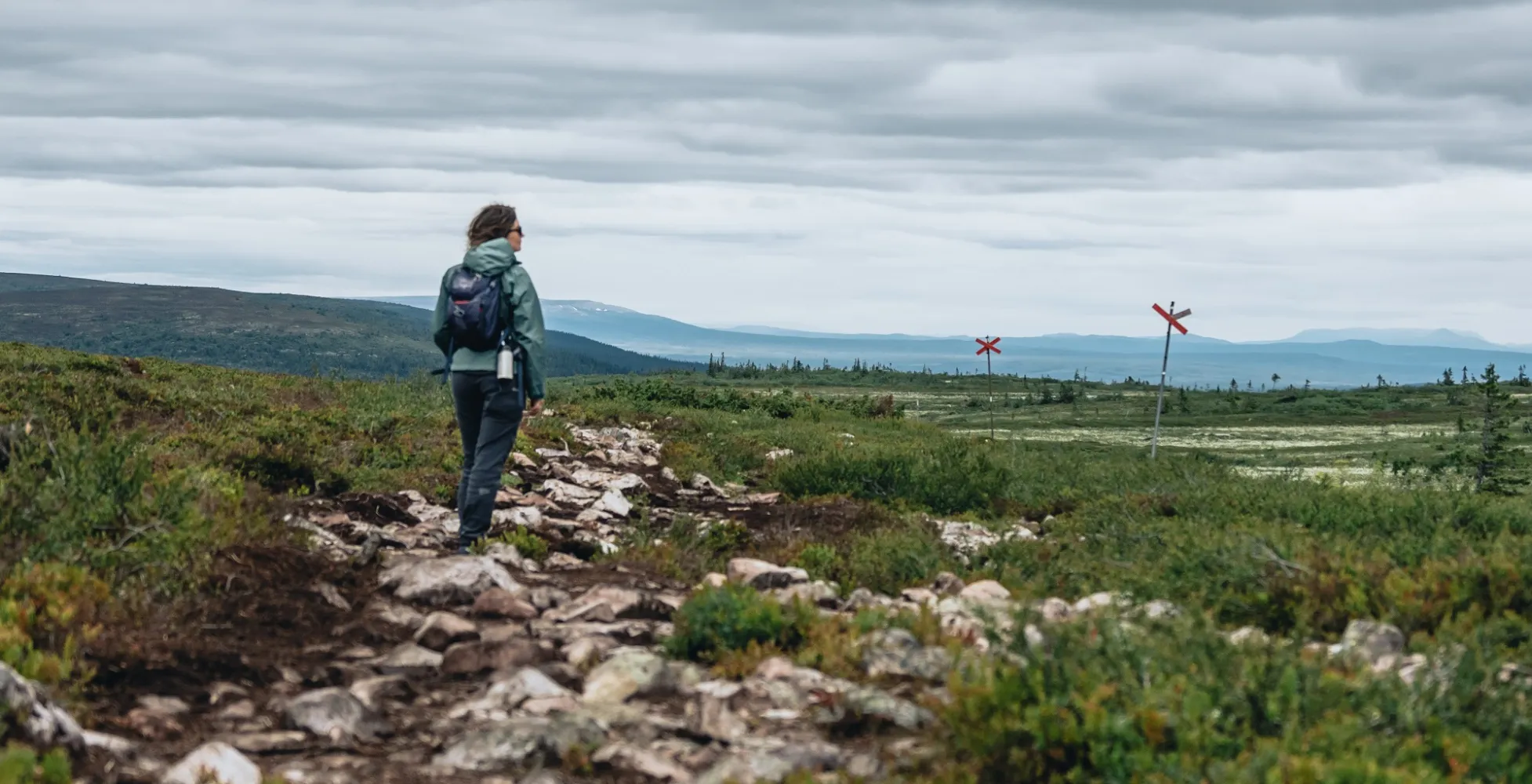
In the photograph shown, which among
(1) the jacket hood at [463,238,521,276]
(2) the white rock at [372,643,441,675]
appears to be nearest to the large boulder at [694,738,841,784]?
(2) the white rock at [372,643,441,675]

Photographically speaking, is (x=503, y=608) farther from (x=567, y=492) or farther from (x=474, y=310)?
(x=567, y=492)

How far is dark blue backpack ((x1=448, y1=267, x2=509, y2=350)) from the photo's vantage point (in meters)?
10.9

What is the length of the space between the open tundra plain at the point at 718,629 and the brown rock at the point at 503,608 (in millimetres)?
23

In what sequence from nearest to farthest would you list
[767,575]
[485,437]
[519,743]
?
[519,743] → [767,575] → [485,437]

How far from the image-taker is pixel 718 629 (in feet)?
26.1

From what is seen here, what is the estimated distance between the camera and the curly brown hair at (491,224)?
11.1 meters

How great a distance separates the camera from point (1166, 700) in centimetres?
574

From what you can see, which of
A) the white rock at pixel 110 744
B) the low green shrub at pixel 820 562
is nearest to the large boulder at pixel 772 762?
the white rock at pixel 110 744

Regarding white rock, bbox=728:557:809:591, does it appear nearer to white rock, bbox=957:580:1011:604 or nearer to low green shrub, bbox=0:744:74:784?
white rock, bbox=957:580:1011:604

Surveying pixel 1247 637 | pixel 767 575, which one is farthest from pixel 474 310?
pixel 1247 637

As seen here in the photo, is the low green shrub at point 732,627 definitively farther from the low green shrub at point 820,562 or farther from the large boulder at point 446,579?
the low green shrub at point 820,562

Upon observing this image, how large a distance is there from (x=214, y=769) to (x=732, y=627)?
9.90 ft

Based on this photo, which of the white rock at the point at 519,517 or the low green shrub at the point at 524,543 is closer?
the low green shrub at the point at 524,543

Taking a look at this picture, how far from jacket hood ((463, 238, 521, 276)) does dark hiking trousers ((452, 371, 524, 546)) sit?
2.65 ft
